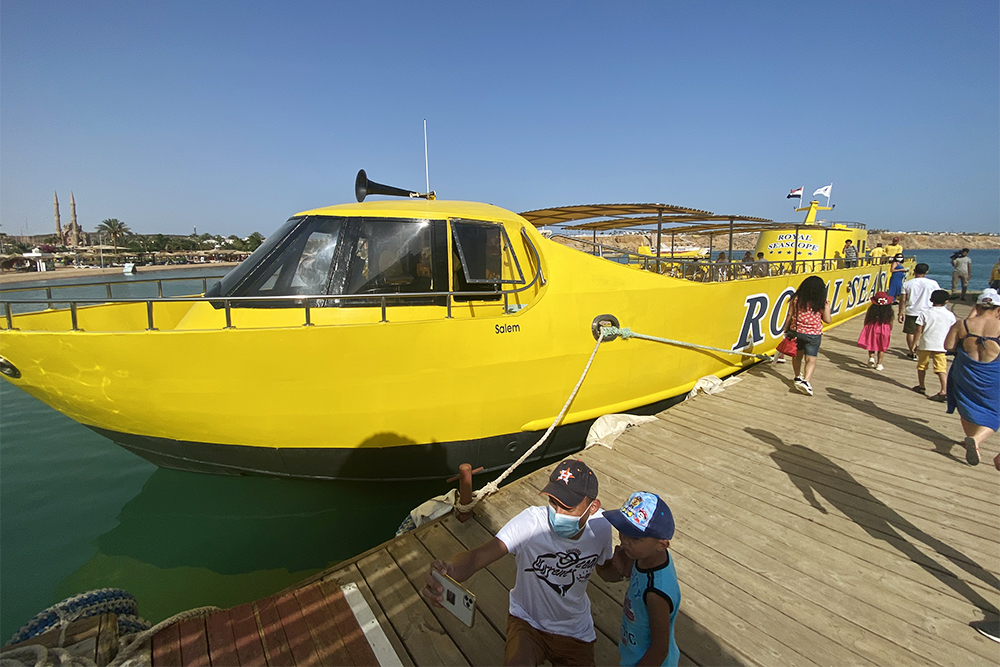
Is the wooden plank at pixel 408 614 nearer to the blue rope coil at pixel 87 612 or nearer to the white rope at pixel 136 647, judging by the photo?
the white rope at pixel 136 647

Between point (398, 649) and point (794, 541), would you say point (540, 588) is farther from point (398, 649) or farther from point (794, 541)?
point (794, 541)

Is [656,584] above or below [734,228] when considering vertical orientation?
below

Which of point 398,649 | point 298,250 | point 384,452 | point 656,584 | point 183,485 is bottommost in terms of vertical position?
point 183,485

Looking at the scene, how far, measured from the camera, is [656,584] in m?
1.69

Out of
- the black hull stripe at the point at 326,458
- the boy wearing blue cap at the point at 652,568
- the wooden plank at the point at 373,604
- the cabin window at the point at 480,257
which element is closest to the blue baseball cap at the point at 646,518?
the boy wearing blue cap at the point at 652,568

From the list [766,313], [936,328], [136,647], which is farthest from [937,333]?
[136,647]

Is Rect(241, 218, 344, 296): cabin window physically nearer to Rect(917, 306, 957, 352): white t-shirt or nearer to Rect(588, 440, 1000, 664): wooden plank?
Rect(588, 440, 1000, 664): wooden plank

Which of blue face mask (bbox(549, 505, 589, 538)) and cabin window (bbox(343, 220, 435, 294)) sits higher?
cabin window (bbox(343, 220, 435, 294))

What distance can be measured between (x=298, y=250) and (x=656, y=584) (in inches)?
160

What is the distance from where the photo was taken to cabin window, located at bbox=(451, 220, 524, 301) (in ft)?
14.5

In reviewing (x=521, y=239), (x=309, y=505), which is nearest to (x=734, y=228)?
(x=521, y=239)

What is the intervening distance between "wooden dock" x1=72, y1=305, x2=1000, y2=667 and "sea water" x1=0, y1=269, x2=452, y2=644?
1.57 m

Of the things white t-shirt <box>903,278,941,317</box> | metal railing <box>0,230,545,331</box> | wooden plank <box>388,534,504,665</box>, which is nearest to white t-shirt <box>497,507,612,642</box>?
wooden plank <box>388,534,504,665</box>

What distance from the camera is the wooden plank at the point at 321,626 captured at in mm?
2369
